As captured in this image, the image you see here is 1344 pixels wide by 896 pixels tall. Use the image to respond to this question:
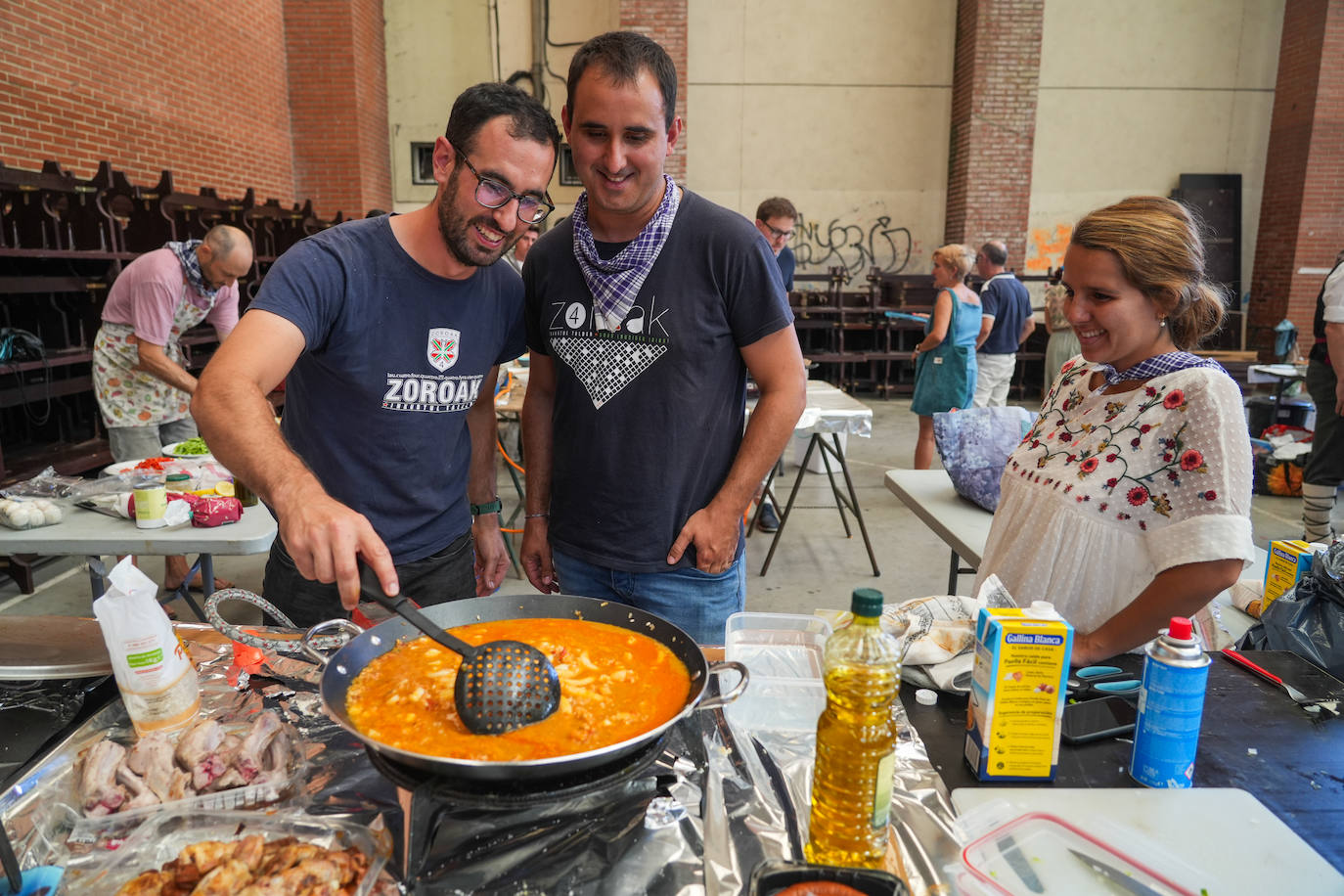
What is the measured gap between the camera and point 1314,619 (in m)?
1.97

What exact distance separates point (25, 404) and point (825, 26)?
1031 cm

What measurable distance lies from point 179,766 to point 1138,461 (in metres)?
1.76

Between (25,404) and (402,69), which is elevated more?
(402,69)

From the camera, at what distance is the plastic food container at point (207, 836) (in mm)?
1004

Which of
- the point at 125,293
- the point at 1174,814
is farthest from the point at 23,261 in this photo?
the point at 1174,814

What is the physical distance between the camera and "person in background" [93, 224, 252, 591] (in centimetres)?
416

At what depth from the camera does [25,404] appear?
5402 millimetres

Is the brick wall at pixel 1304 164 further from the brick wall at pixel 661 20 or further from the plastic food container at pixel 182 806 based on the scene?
the plastic food container at pixel 182 806

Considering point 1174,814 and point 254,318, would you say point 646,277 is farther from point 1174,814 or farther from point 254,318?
point 1174,814

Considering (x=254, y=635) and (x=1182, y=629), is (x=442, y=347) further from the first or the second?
(x=1182, y=629)

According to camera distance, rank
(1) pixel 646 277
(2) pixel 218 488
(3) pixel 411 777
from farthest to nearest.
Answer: (2) pixel 218 488
(1) pixel 646 277
(3) pixel 411 777

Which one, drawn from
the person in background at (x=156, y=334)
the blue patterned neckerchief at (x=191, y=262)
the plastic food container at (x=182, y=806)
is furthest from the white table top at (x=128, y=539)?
the blue patterned neckerchief at (x=191, y=262)

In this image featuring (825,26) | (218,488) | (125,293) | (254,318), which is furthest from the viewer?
(825,26)

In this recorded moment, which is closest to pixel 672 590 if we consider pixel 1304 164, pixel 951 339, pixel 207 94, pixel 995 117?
pixel 951 339
